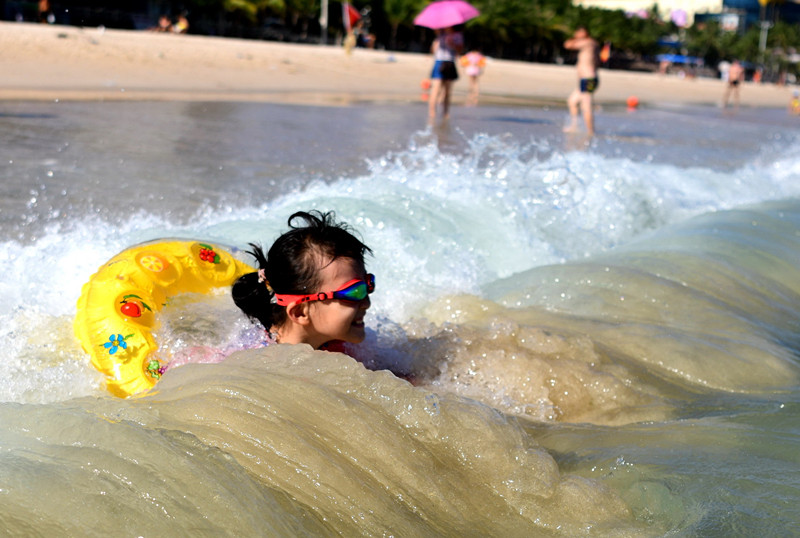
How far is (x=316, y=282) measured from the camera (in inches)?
106

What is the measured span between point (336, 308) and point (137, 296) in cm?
78

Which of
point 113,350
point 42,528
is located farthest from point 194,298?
point 42,528

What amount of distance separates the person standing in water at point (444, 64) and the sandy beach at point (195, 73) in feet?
9.51

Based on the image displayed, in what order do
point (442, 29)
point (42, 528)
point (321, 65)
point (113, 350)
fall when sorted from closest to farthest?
point (42, 528) → point (113, 350) → point (442, 29) → point (321, 65)

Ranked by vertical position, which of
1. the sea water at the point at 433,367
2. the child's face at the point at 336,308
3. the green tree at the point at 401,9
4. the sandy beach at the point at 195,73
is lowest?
the sea water at the point at 433,367

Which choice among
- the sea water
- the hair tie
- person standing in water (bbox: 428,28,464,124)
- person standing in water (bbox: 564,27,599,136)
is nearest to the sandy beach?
person standing in water (bbox: 428,28,464,124)

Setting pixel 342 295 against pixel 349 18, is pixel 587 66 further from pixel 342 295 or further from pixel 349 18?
pixel 349 18

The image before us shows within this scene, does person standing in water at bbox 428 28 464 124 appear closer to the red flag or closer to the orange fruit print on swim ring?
the orange fruit print on swim ring

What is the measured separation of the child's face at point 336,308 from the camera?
2695 millimetres

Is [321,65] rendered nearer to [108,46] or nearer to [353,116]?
[108,46]

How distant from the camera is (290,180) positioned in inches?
259

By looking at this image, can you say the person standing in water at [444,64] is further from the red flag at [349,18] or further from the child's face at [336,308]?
the red flag at [349,18]

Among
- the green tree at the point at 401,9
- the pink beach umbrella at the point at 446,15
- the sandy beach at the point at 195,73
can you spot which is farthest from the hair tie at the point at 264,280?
the green tree at the point at 401,9

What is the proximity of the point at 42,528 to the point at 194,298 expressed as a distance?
1.69 metres
